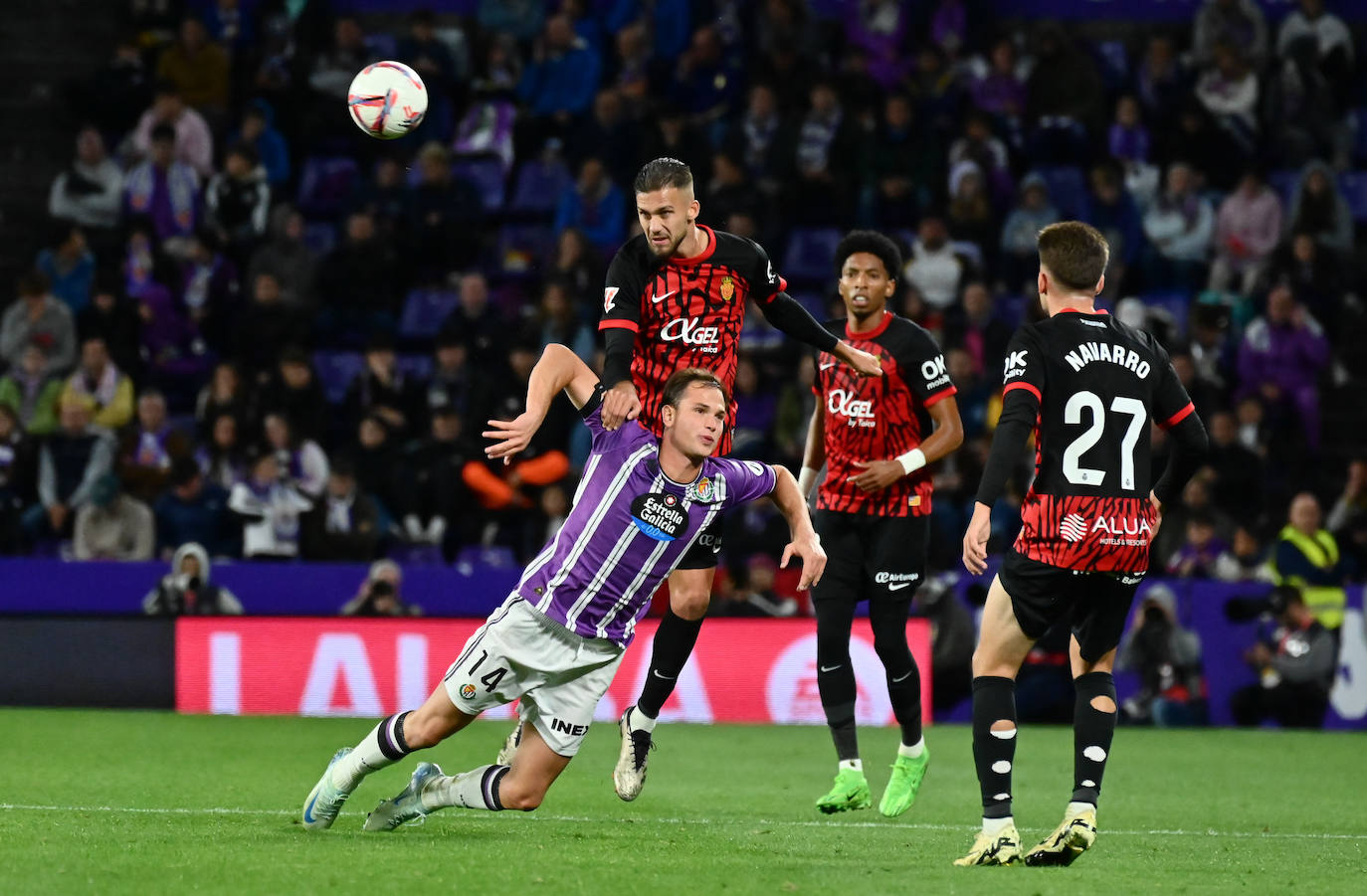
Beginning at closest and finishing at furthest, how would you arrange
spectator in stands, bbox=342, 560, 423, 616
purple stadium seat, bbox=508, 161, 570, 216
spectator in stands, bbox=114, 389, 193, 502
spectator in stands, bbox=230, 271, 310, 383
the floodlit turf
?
the floodlit turf < spectator in stands, bbox=342, 560, 423, 616 < spectator in stands, bbox=114, 389, 193, 502 < spectator in stands, bbox=230, 271, 310, 383 < purple stadium seat, bbox=508, 161, 570, 216

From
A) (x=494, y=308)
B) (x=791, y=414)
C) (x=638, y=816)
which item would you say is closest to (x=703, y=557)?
(x=638, y=816)

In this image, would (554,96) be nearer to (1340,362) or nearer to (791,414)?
(791,414)

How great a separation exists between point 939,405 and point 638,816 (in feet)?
7.86

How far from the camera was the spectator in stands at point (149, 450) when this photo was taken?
50.9 feet

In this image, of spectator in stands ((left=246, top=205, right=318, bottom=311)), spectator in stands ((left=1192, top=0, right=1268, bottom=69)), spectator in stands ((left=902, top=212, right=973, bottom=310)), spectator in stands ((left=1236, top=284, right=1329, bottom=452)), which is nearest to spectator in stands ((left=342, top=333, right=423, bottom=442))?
spectator in stands ((left=246, top=205, right=318, bottom=311))

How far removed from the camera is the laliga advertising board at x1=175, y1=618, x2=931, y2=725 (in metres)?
13.6

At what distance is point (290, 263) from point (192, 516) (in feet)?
10.7

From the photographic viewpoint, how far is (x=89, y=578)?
14.5 m

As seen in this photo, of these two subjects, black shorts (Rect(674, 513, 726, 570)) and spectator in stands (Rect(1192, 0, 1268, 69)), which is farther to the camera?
spectator in stands (Rect(1192, 0, 1268, 69))

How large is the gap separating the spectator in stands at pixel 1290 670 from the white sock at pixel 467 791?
8.92 metres

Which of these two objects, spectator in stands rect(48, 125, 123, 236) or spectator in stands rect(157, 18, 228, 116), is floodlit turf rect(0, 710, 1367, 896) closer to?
spectator in stands rect(48, 125, 123, 236)

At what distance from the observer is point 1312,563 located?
14.4 metres

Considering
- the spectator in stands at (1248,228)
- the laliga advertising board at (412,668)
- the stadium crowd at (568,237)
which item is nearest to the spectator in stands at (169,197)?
the stadium crowd at (568,237)

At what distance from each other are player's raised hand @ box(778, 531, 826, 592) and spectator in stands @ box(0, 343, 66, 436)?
10978 millimetres
